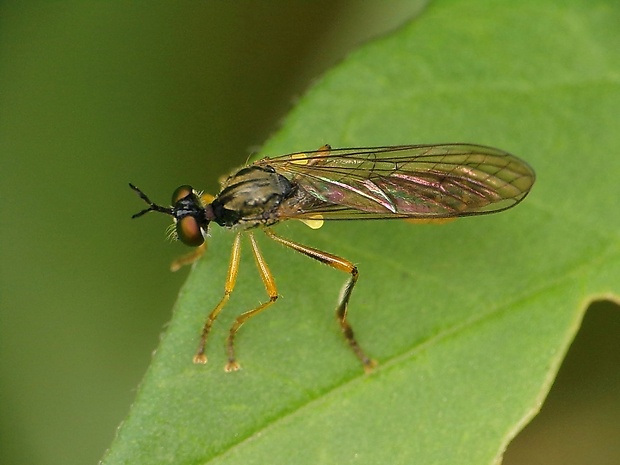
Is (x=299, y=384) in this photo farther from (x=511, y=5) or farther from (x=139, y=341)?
(x=511, y=5)

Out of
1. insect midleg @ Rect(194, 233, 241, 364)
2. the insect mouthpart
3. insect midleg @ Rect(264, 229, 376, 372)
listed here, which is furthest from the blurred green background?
insect midleg @ Rect(264, 229, 376, 372)

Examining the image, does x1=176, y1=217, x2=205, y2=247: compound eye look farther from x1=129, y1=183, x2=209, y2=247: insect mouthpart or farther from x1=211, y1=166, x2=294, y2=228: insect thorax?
x1=211, y1=166, x2=294, y2=228: insect thorax

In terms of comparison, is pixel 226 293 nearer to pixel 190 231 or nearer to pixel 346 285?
pixel 190 231

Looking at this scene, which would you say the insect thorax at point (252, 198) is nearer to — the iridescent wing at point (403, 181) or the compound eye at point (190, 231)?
the iridescent wing at point (403, 181)

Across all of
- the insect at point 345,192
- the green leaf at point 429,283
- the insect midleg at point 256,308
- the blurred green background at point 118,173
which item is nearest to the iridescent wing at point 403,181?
the insect at point 345,192

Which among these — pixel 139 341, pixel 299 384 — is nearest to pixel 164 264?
pixel 139 341
